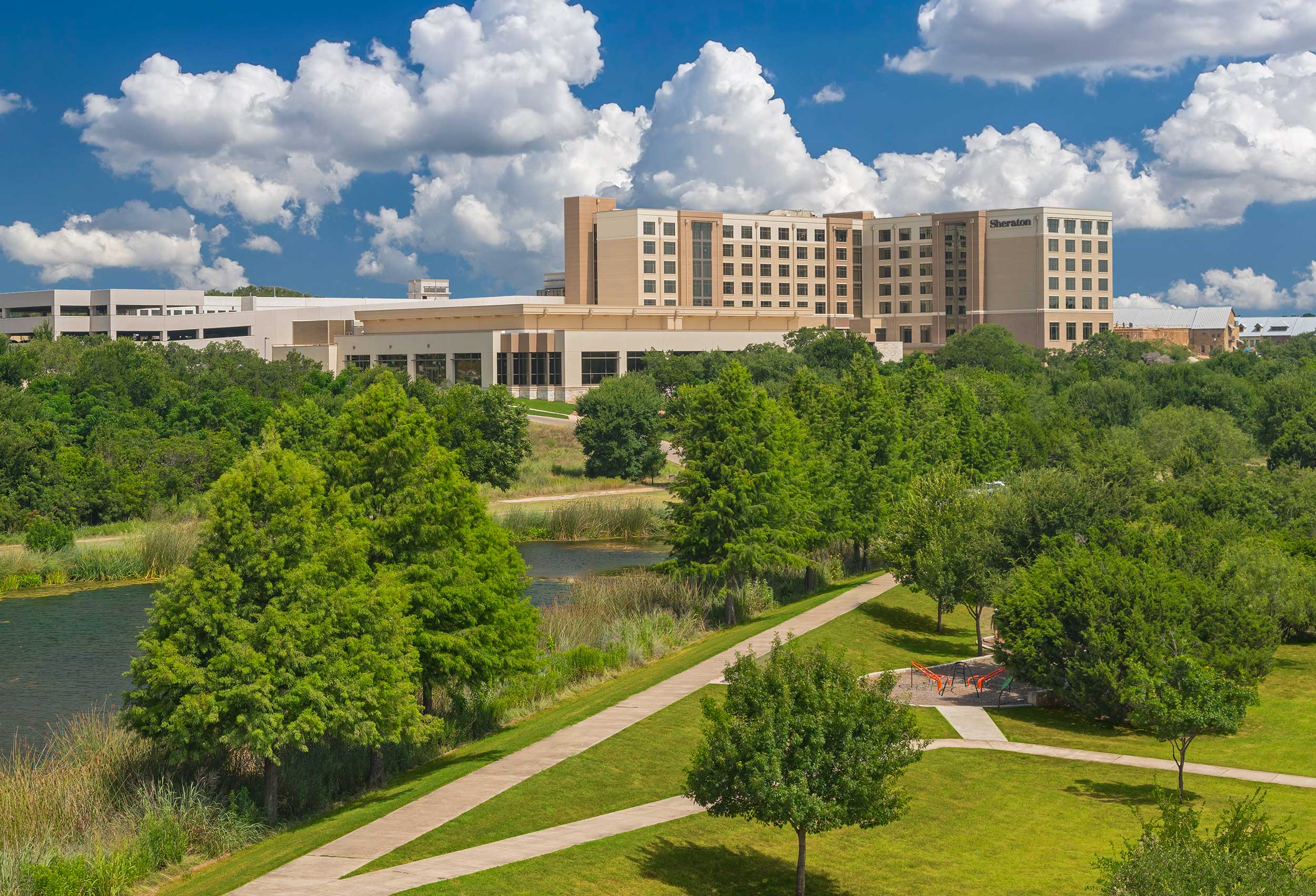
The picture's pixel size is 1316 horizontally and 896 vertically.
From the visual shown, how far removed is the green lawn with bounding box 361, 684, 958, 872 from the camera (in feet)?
65.8

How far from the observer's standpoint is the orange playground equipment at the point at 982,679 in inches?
1276

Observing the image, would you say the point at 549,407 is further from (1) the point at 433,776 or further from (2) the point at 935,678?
(1) the point at 433,776

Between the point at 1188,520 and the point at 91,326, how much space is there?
442 ft

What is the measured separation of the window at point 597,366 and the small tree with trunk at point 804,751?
100449 mm

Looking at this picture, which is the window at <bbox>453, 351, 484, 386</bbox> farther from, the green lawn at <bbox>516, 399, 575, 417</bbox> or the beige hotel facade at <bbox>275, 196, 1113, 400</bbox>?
the beige hotel facade at <bbox>275, 196, 1113, 400</bbox>

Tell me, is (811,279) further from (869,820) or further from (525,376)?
(869,820)

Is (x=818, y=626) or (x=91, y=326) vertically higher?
(x=91, y=326)

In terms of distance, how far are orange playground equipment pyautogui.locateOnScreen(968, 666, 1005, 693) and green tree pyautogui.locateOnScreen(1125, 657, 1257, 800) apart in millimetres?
7185

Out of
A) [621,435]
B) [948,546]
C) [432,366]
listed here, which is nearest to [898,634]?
[948,546]

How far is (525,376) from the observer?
11862cm

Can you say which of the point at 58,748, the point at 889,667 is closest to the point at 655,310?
the point at 889,667

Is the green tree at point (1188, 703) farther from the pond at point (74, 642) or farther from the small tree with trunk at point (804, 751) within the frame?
the pond at point (74, 642)

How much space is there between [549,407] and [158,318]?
59745 millimetres

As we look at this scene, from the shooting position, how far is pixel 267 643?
22234mm
